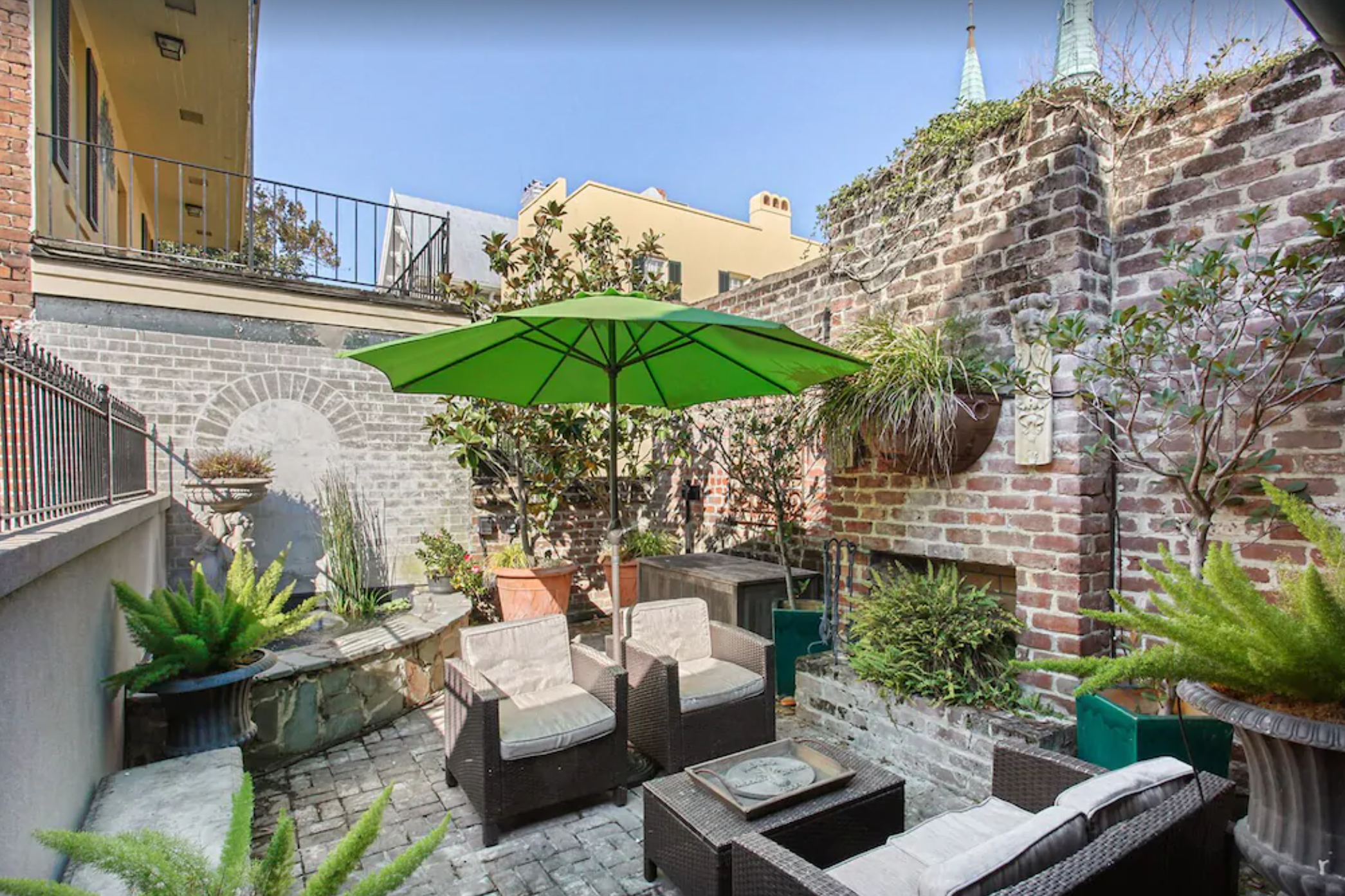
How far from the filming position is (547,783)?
288 cm

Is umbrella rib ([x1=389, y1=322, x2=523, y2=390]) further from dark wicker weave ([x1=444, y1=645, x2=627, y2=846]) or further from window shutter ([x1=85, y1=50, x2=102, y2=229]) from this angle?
window shutter ([x1=85, y1=50, x2=102, y2=229])

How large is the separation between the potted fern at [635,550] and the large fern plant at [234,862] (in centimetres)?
494

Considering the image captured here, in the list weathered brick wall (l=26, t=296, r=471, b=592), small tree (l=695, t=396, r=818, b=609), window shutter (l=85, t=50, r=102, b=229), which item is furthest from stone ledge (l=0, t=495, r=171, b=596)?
window shutter (l=85, t=50, r=102, b=229)

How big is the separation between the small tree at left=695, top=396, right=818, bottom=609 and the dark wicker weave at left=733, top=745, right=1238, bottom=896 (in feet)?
10.3

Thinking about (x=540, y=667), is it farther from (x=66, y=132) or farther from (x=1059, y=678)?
(x=66, y=132)

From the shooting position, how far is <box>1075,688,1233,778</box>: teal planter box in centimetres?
248

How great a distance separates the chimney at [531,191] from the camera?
16.0m

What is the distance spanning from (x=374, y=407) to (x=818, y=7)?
5541 mm

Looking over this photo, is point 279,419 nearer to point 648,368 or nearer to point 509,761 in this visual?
point 648,368

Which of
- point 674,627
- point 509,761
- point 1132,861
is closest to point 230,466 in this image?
point 674,627

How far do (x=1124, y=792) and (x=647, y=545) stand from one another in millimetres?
5427

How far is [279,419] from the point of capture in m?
6.36

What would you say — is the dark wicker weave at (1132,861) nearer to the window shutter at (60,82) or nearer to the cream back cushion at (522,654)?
the cream back cushion at (522,654)

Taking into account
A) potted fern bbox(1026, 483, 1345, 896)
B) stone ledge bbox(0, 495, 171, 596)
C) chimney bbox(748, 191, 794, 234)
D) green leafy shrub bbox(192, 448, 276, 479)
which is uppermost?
chimney bbox(748, 191, 794, 234)
